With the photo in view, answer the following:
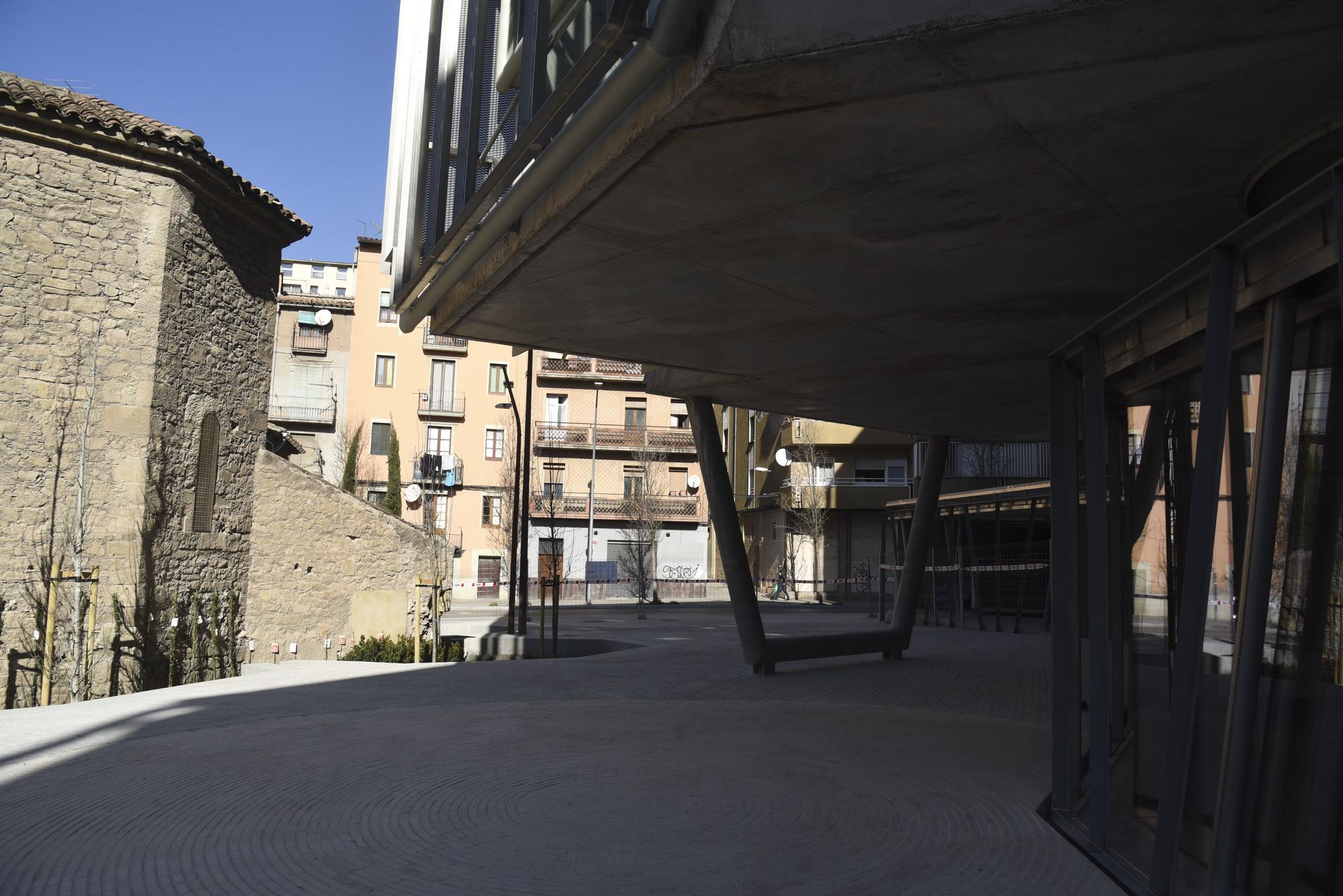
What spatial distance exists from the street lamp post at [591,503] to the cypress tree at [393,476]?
8.37m

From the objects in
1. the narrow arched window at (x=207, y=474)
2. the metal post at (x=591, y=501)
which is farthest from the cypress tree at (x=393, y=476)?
the narrow arched window at (x=207, y=474)

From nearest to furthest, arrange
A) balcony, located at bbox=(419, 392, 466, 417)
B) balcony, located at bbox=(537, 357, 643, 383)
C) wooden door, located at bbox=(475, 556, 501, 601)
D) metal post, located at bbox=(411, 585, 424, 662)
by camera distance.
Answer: metal post, located at bbox=(411, 585, 424, 662)
wooden door, located at bbox=(475, 556, 501, 601)
balcony, located at bbox=(419, 392, 466, 417)
balcony, located at bbox=(537, 357, 643, 383)

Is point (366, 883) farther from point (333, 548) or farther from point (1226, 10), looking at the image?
point (333, 548)

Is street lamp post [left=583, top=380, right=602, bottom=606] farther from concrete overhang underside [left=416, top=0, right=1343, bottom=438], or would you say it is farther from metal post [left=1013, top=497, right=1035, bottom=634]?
concrete overhang underside [left=416, top=0, right=1343, bottom=438]

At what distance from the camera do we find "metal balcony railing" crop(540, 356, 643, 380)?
4772 centimetres

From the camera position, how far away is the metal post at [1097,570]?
5113mm

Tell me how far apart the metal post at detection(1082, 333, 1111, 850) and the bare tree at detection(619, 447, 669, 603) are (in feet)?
A: 122

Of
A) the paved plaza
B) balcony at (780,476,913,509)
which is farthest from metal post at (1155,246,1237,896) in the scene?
balcony at (780,476,913,509)

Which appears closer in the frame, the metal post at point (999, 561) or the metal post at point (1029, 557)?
the metal post at point (1029, 557)

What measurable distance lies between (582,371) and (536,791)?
4257 centimetres

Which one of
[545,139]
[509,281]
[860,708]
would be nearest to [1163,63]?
[545,139]

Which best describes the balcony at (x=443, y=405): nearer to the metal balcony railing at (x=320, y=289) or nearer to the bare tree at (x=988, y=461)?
the bare tree at (x=988, y=461)

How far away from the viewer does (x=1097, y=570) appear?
5.29m

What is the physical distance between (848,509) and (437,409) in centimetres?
2026
